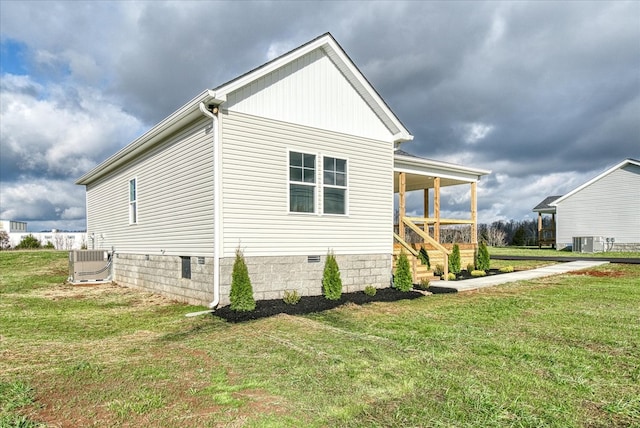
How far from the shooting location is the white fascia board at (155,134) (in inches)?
296

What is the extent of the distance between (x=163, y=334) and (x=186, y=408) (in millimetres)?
3075

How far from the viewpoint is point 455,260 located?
13.3 meters

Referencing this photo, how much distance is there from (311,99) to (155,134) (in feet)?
12.9

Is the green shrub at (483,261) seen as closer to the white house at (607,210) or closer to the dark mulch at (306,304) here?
the dark mulch at (306,304)

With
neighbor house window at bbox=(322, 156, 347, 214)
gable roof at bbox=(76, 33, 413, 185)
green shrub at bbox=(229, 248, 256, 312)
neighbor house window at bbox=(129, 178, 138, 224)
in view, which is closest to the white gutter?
green shrub at bbox=(229, 248, 256, 312)

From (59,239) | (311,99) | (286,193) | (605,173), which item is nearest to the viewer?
(286,193)

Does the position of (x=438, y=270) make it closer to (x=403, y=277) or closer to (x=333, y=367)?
(x=403, y=277)

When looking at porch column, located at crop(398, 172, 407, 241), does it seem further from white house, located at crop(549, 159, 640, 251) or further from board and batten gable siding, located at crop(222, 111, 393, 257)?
white house, located at crop(549, 159, 640, 251)

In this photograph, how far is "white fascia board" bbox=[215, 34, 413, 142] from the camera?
7688mm

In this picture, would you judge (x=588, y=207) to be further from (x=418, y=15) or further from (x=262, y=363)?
(x=262, y=363)

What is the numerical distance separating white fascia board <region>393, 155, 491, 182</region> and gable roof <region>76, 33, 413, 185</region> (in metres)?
2.11

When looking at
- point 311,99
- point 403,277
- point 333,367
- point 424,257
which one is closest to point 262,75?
point 311,99

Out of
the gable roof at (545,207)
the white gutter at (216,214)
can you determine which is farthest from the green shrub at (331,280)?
the gable roof at (545,207)

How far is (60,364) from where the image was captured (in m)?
4.41
